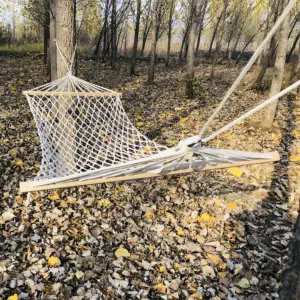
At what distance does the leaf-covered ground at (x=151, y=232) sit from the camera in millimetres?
2391

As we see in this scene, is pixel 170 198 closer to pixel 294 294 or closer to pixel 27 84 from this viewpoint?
pixel 294 294

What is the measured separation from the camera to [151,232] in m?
2.95

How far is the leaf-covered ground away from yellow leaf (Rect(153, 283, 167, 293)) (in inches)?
0.5

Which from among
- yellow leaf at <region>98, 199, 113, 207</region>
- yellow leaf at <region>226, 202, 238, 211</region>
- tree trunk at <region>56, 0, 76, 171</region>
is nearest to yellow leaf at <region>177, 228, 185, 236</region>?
yellow leaf at <region>226, 202, 238, 211</region>

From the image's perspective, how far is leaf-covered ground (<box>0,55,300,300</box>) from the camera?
2.39 metres

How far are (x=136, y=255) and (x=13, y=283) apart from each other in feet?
3.33

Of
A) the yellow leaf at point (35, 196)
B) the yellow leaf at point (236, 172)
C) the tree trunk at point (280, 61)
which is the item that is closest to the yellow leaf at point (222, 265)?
the yellow leaf at point (236, 172)

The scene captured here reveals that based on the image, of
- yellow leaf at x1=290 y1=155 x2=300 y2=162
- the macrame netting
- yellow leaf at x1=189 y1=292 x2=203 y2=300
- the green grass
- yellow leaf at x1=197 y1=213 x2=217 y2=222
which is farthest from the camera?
the green grass

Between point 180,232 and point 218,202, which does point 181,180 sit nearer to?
point 218,202

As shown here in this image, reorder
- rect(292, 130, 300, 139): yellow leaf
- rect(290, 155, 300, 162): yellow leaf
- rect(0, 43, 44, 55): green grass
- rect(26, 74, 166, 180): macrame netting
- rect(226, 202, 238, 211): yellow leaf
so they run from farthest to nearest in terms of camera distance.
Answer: rect(0, 43, 44, 55): green grass < rect(292, 130, 300, 139): yellow leaf < rect(290, 155, 300, 162): yellow leaf < rect(226, 202, 238, 211): yellow leaf < rect(26, 74, 166, 180): macrame netting

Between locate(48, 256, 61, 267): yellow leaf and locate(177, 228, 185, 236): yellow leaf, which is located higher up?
locate(177, 228, 185, 236): yellow leaf

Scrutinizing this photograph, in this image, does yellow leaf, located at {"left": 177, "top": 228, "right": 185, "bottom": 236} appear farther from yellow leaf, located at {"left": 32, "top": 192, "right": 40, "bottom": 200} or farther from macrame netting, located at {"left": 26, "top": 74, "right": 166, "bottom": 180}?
yellow leaf, located at {"left": 32, "top": 192, "right": 40, "bottom": 200}

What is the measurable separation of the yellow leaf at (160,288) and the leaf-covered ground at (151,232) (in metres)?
0.01

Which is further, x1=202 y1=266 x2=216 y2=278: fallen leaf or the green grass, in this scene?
the green grass
